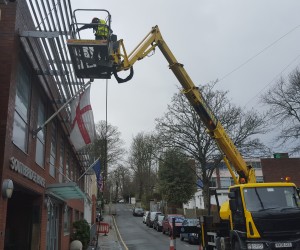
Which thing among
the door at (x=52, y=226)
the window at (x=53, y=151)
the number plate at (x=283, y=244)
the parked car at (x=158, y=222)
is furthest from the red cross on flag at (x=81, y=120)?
the parked car at (x=158, y=222)

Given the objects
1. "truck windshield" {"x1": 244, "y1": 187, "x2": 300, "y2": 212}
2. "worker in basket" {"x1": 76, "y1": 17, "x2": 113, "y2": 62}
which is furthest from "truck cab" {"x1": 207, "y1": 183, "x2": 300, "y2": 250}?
"worker in basket" {"x1": 76, "y1": 17, "x2": 113, "y2": 62}

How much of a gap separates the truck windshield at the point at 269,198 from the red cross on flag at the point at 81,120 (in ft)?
16.4

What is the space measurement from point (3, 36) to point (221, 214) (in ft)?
27.3

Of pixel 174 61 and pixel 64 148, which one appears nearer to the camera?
pixel 174 61

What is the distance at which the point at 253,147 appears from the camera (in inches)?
1252

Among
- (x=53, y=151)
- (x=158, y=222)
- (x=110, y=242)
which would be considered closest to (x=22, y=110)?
(x=53, y=151)

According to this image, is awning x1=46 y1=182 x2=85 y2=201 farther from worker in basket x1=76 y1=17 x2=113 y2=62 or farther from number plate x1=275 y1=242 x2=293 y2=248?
number plate x1=275 y1=242 x2=293 y2=248

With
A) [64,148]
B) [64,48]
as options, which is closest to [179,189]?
[64,148]

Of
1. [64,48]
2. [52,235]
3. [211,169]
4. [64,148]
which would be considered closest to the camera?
[64,48]

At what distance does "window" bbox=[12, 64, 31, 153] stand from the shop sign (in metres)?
0.51

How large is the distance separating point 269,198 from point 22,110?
698 cm

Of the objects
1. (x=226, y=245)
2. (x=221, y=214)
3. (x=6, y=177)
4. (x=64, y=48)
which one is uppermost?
(x=64, y=48)

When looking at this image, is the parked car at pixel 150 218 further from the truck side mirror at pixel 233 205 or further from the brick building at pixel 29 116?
the truck side mirror at pixel 233 205

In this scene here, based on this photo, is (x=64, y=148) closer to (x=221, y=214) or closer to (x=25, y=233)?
(x=25, y=233)
